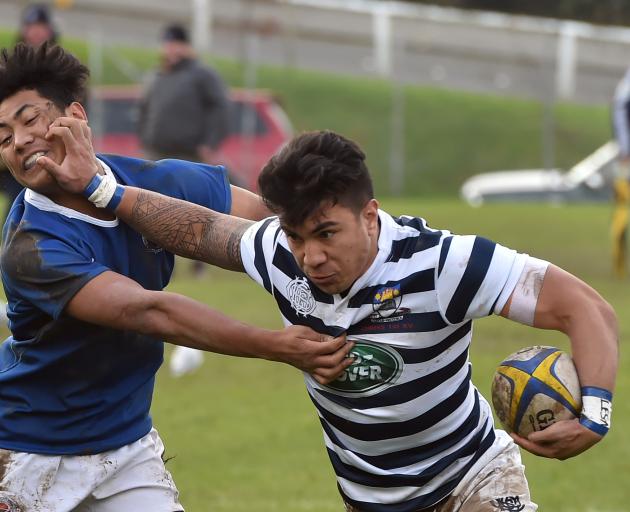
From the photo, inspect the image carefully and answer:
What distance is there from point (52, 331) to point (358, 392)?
1062mm

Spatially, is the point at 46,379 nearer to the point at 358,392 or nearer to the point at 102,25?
the point at 358,392

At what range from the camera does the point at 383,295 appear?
4.34m

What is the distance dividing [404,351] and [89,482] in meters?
1.21

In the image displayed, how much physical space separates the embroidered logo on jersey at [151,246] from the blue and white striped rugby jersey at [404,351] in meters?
0.36

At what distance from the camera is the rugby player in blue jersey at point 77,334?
4.35m

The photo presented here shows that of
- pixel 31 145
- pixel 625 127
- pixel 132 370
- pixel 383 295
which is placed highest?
pixel 31 145

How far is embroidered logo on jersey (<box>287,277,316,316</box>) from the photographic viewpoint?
443 centimetres

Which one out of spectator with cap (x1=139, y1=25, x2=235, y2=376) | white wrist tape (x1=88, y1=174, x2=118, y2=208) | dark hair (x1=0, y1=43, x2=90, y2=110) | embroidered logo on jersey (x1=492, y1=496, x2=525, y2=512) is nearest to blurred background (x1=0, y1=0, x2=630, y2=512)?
spectator with cap (x1=139, y1=25, x2=235, y2=376)

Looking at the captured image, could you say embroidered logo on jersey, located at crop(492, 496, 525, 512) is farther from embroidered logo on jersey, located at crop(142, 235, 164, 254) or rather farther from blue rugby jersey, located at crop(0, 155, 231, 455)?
embroidered logo on jersey, located at crop(142, 235, 164, 254)

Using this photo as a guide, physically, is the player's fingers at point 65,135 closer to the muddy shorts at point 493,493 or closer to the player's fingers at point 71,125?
the player's fingers at point 71,125

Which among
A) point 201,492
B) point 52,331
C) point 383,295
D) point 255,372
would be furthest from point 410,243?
point 255,372

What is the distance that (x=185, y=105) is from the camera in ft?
49.2

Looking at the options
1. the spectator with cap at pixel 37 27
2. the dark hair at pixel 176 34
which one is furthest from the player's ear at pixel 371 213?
the dark hair at pixel 176 34

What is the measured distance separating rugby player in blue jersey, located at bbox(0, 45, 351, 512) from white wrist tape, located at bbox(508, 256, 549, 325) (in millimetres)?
562
